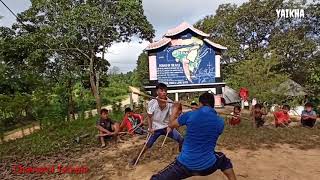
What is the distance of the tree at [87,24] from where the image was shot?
73.7ft

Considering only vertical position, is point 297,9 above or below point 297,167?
above

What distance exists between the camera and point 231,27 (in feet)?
109

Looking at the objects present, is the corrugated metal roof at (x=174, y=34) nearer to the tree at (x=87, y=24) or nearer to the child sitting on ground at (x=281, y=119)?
the tree at (x=87, y=24)

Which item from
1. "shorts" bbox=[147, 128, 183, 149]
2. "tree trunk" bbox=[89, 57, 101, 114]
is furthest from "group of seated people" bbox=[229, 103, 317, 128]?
"tree trunk" bbox=[89, 57, 101, 114]

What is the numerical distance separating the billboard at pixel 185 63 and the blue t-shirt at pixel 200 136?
1861 centimetres

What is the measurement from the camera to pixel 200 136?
4.23 meters

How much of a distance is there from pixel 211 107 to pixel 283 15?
2921 centimetres

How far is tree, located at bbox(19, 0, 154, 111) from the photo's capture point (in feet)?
73.7

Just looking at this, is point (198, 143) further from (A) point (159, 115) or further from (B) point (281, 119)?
(B) point (281, 119)

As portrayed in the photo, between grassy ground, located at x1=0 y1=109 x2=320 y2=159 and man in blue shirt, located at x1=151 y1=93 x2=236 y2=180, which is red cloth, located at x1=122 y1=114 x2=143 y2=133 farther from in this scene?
man in blue shirt, located at x1=151 y1=93 x2=236 y2=180

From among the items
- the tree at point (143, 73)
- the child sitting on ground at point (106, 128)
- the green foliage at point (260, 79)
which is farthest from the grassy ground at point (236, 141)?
the tree at point (143, 73)

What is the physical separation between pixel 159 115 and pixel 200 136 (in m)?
2.44

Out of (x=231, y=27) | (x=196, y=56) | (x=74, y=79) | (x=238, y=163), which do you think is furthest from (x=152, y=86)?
(x=238, y=163)

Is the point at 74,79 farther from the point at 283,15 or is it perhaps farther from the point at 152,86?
the point at 283,15
